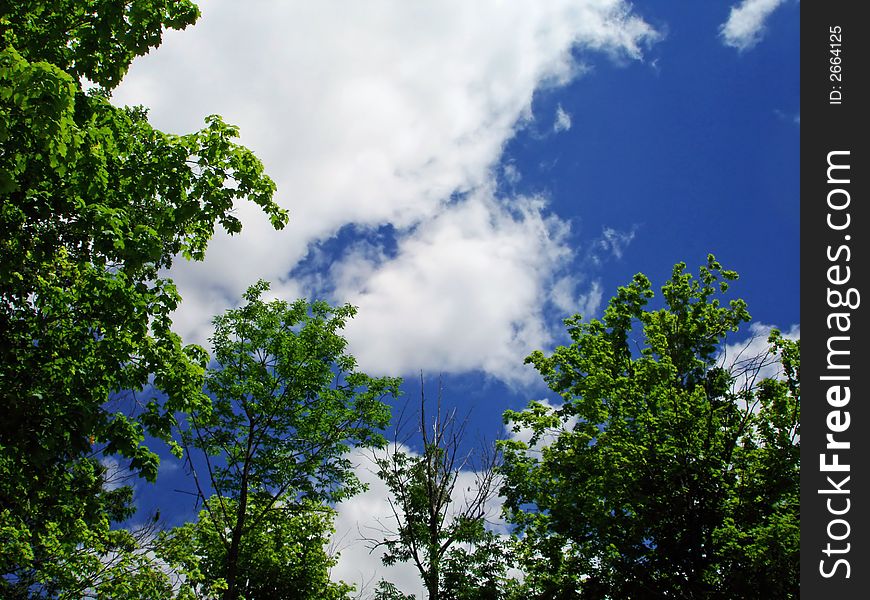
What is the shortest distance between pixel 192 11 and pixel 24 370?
5903 millimetres

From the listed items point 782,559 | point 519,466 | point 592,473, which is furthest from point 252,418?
point 782,559

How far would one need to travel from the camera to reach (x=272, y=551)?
2466 centimetres

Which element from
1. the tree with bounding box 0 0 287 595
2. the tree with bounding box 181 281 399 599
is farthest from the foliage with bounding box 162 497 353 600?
the tree with bounding box 0 0 287 595

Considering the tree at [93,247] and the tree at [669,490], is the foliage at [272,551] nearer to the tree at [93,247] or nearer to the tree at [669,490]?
the tree at [669,490]

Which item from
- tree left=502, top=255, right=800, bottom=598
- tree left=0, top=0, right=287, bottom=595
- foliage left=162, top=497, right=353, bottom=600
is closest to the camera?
tree left=0, top=0, right=287, bottom=595

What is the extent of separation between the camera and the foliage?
21906mm

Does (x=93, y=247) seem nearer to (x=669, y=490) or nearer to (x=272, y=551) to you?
(x=669, y=490)

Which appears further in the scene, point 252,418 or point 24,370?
point 252,418

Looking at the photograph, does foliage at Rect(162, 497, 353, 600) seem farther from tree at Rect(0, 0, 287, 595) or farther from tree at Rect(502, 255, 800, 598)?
tree at Rect(0, 0, 287, 595)

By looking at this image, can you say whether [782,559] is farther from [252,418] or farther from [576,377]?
[252,418]

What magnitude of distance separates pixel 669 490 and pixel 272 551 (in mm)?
16511

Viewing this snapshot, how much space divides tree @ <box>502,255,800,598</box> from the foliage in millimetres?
8752

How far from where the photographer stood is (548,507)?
63.5 feet

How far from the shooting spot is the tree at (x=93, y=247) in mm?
7875
